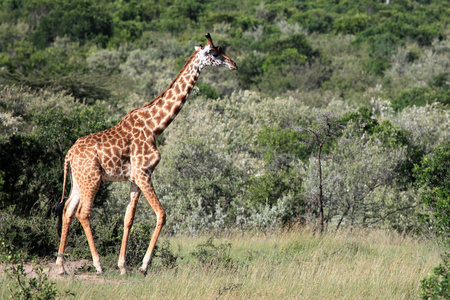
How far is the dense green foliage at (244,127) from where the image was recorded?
1131cm

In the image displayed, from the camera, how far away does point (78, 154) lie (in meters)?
7.62

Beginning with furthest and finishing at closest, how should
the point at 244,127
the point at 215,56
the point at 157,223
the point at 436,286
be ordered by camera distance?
the point at 244,127 < the point at 215,56 < the point at 157,223 < the point at 436,286

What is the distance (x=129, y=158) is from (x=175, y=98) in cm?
→ 103

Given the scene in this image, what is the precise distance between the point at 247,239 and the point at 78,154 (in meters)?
4.73

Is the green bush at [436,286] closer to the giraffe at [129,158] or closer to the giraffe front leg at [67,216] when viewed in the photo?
the giraffe at [129,158]

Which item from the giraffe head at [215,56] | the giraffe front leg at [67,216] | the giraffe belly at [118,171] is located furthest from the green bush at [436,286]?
the giraffe front leg at [67,216]

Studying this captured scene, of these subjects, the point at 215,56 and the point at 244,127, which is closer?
the point at 215,56

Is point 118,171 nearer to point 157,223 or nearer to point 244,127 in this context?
point 157,223

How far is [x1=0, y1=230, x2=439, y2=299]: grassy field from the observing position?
6887mm

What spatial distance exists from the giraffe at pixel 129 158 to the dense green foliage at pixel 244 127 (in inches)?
45.7

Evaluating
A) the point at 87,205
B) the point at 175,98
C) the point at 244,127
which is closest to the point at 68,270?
the point at 87,205

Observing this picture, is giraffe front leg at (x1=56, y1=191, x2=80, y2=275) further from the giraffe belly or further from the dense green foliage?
the dense green foliage

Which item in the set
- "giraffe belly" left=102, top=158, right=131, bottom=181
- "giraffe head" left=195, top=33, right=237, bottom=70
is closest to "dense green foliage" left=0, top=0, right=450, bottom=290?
"giraffe belly" left=102, top=158, right=131, bottom=181

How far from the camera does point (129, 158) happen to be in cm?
771
